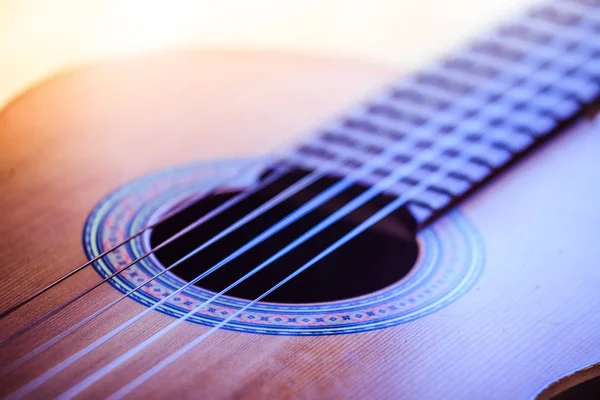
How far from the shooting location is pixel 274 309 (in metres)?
0.84

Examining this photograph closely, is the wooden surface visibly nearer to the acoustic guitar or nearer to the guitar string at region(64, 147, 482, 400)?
the acoustic guitar

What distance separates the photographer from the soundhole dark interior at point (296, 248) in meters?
0.95

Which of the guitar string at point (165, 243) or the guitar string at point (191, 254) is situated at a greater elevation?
the guitar string at point (165, 243)

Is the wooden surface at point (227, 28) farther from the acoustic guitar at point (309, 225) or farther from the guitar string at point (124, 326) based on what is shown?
the guitar string at point (124, 326)

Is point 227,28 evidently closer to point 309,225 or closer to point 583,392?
point 309,225

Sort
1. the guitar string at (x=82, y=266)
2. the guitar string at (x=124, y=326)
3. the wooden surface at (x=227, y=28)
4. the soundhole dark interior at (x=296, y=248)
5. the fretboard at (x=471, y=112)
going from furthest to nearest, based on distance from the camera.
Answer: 1. the wooden surface at (x=227, y=28)
2. the fretboard at (x=471, y=112)
3. the soundhole dark interior at (x=296, y=248)
4. the guitar string at (x=82, y=266)
5. the guitar string at (x=124, y=326)

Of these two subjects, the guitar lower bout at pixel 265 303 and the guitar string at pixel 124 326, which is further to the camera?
the guitar lower bout at pixel 265 303

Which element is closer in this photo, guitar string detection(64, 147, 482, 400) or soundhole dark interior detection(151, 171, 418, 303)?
guitar string detection(64, 147, 482, 400)

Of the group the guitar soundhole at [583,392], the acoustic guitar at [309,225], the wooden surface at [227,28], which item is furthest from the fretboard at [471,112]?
the guitar soundhole at [583,392]

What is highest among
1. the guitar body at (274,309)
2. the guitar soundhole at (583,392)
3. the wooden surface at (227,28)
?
the wooden surface at (227,28)

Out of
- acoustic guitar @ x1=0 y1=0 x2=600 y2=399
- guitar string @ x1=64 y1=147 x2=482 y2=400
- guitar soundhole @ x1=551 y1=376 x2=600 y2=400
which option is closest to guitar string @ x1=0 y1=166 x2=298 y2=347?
acoustic guitar @ x1=0 y1=0 x2=600 y2=399

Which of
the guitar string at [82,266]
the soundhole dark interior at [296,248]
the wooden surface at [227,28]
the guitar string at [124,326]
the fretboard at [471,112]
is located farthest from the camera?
the wooden surface at [227,28]

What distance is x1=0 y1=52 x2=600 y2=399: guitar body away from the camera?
737mm

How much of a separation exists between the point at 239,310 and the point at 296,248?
22 centimetres
